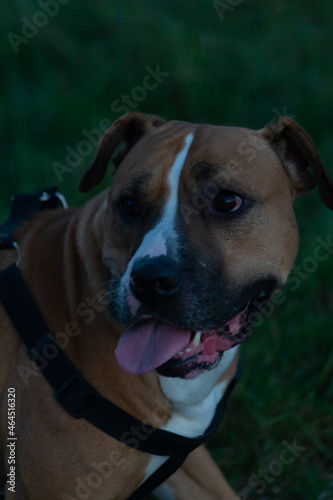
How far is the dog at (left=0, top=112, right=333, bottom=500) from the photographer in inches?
96.5

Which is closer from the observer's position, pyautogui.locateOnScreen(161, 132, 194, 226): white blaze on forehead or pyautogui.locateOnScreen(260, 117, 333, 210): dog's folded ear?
pyautogui.locateOnScreen(161, 132, 194, 226): white blaze on forehead

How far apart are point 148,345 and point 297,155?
3.65 feet

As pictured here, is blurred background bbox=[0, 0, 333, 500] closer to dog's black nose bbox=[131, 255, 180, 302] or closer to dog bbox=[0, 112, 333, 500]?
dog bbox=[0, 112, 333, 500]

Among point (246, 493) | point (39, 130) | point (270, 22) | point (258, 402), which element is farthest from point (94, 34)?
point (246, 493)

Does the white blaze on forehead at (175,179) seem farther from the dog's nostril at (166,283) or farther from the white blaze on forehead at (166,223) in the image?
the dog's nostril at (166,283)

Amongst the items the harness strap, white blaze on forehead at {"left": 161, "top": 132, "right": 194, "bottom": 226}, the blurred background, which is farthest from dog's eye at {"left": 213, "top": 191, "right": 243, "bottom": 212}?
the blurred background

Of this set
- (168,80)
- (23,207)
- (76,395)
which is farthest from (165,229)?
(168,80)

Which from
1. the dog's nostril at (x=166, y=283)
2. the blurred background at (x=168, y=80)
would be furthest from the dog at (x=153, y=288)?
the blurred background at (x=168, y=80)

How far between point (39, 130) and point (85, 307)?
12.7 ft

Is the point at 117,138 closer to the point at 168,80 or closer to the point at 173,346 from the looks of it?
the point at 173,346

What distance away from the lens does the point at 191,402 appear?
273 centimetres

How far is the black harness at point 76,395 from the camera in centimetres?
251

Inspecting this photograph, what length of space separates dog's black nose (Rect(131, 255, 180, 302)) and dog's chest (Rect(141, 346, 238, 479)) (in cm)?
49

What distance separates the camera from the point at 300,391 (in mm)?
3949
